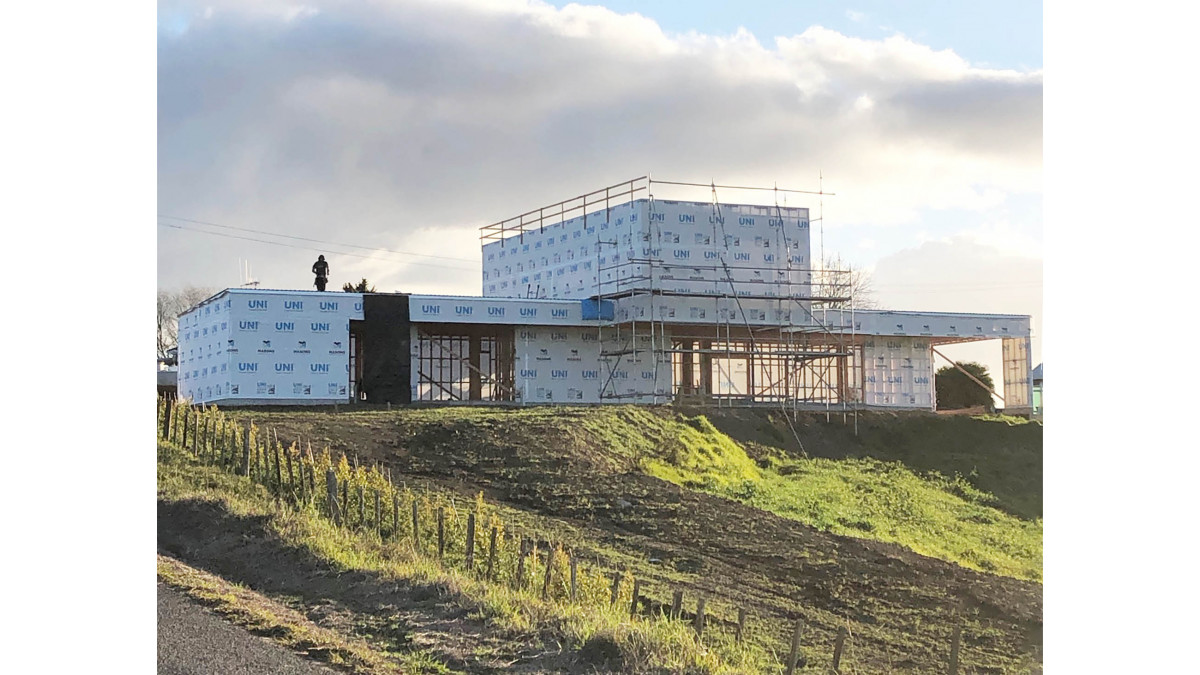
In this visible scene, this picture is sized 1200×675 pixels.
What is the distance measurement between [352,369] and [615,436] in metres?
7.29

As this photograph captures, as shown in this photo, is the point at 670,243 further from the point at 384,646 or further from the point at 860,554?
the point at 384,646

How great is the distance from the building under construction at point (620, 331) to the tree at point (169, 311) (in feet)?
43.0

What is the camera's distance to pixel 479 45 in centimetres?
1759

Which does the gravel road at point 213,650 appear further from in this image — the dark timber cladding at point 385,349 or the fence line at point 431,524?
the dark timber cladding at point 385,349

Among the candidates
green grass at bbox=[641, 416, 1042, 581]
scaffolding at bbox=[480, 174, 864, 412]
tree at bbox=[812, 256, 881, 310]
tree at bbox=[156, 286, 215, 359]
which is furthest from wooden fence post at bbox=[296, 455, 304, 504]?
tree at bbox=[156, 286, 215, 359]

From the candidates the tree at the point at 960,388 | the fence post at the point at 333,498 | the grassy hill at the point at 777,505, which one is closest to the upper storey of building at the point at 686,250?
the grassy hill at the point at 777,505

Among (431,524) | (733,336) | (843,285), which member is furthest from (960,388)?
(431,524)

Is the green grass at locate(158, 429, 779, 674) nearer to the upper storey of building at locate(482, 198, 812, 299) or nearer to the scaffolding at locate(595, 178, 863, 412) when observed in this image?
the scaffolding at locate(595, 178, 863, 412)

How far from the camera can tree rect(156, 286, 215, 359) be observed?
38594mm

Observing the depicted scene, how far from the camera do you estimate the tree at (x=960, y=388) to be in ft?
109

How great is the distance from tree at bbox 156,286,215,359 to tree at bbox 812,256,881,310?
19.3 m

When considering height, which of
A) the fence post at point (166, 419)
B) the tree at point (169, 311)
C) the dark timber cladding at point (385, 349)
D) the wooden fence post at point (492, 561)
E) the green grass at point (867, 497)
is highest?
the tree at point (169, 311)

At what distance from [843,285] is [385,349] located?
33.3 feet

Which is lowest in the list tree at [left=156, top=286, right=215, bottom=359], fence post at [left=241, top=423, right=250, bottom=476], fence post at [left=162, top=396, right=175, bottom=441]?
fence post at [left=241, top=423, right=250, bottom=476]
